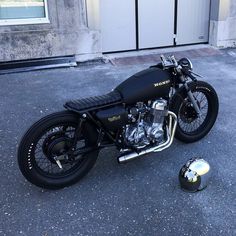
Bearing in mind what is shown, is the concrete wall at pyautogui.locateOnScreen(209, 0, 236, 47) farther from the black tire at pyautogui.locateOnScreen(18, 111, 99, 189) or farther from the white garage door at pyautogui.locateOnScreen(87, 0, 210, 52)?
the black tire at pyautogui.locateOnScreen(18, 111, 99, 189)

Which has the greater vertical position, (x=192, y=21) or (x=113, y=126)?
(x=192, y=21)

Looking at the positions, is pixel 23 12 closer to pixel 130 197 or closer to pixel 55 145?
pixel 55 145

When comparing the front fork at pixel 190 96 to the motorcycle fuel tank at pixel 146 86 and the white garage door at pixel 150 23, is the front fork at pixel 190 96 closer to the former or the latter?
the motorcycle fuel tank at pixel 146 86

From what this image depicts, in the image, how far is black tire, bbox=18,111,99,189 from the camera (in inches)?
109

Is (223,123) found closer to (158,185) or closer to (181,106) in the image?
(181,106)

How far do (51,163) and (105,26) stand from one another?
4.55m

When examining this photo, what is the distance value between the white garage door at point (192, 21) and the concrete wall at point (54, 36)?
1921mm

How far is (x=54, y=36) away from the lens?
644cm

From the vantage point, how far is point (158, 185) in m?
3.07

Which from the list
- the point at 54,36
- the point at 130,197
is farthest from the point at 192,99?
the point at 54,36

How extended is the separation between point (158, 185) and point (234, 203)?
0.63m

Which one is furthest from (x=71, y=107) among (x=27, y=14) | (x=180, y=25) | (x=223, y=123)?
(x=180, y=25)

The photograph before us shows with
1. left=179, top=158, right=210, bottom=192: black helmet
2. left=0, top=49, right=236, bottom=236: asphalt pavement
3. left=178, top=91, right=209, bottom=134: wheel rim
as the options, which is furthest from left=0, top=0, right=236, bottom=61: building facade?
left=179, top=158, right=210, bottom=192: black helmet

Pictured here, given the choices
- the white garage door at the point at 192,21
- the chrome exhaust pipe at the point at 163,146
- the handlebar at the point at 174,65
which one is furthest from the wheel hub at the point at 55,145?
the white garage door at the point at 192,21
